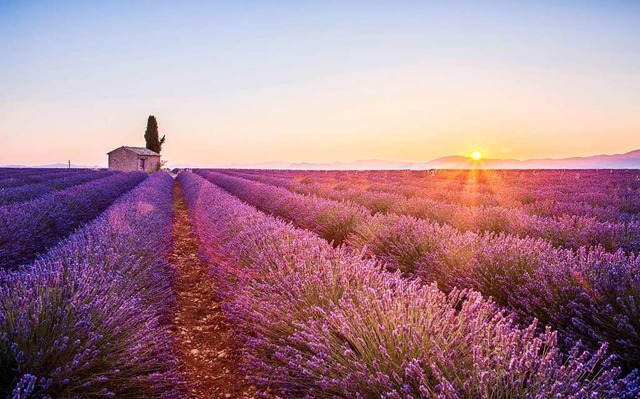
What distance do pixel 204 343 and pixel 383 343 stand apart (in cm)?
205

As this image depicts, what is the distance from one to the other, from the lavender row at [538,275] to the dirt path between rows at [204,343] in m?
1.97

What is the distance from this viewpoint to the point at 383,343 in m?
1.80

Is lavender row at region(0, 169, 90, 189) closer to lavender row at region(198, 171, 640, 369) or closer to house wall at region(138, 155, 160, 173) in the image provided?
lavender row at region(198, 171, 640, 369)

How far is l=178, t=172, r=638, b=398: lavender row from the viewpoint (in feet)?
4.92

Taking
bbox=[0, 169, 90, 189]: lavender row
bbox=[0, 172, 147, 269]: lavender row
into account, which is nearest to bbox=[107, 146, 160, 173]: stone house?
bbox=[0, 169, 90, 189]: lavender row

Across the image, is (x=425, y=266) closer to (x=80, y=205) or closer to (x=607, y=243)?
(x=607, y=243)

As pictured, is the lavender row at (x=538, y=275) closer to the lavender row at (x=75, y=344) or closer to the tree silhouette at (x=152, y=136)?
the lavender row at (x=75, y=344)

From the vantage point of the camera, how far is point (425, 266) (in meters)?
3.94

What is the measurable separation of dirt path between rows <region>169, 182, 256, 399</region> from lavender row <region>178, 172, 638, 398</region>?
0.57 ft

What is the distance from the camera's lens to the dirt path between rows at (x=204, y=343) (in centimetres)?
261

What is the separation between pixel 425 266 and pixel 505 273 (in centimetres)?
92

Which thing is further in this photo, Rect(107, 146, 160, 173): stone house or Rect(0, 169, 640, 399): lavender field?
Rect(107, 146, 160, 173): stone house

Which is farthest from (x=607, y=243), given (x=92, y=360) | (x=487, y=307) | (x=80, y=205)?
(x=80, y=205)

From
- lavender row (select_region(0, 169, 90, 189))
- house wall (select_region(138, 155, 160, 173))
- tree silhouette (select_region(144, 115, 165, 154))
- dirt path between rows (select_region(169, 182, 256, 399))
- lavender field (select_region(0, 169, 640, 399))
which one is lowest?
dirt path between rows (select_region(169, 182, 256, 399))
